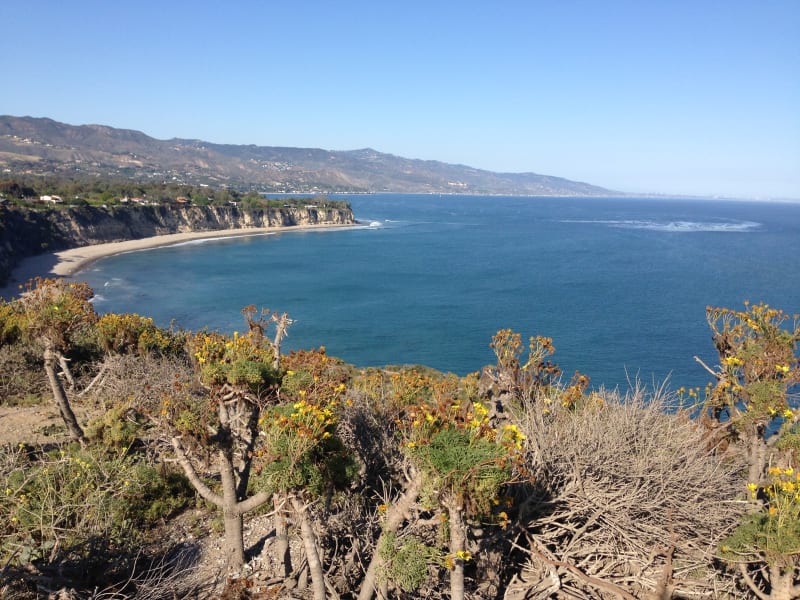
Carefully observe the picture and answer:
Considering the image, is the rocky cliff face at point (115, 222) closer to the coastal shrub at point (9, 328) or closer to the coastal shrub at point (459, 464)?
the coastal shrub at point (9, 328)

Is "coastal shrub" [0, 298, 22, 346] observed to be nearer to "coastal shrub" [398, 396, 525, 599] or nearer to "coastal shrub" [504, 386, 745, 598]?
"coastal shrub" [398, 396, 525, 599]

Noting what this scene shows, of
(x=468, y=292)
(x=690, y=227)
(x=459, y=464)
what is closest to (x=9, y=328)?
(x=459, y=464)

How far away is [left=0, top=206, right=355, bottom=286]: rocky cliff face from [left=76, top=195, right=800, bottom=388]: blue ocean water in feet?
26.2

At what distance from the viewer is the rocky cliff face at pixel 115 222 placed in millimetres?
60156

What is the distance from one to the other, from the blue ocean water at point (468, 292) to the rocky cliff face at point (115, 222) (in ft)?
26.2

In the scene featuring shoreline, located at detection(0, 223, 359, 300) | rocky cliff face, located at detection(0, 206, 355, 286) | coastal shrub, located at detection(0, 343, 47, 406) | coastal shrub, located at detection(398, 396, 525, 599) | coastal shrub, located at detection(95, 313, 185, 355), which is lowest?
shoreline, located at detection(0, 223, 359, 300)

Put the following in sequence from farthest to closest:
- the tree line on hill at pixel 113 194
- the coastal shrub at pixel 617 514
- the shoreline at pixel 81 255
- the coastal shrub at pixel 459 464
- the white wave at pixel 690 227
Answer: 1. the white wave at pixel 690 227
2. the tree line on hill at pixel 113 194
3. the shoreline at pixel 81 255
4. the coastal shrub at pixel 617 514
5. the coastal shrub at pixel 459 464

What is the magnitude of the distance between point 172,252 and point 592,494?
8194 centimetres

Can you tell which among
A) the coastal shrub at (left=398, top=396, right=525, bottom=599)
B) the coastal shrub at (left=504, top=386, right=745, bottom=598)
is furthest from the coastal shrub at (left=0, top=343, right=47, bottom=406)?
the coastal shrub at (left=504, top=386, right=745, bottom=598)

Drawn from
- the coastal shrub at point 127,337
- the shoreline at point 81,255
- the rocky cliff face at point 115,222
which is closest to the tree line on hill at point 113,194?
the rocky cliff face at point 115,222

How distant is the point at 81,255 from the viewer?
6706 cm

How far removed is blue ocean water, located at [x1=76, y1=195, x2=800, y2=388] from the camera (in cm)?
3609

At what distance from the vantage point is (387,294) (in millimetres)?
54531

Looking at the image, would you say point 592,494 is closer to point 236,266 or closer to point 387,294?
point 387,294
